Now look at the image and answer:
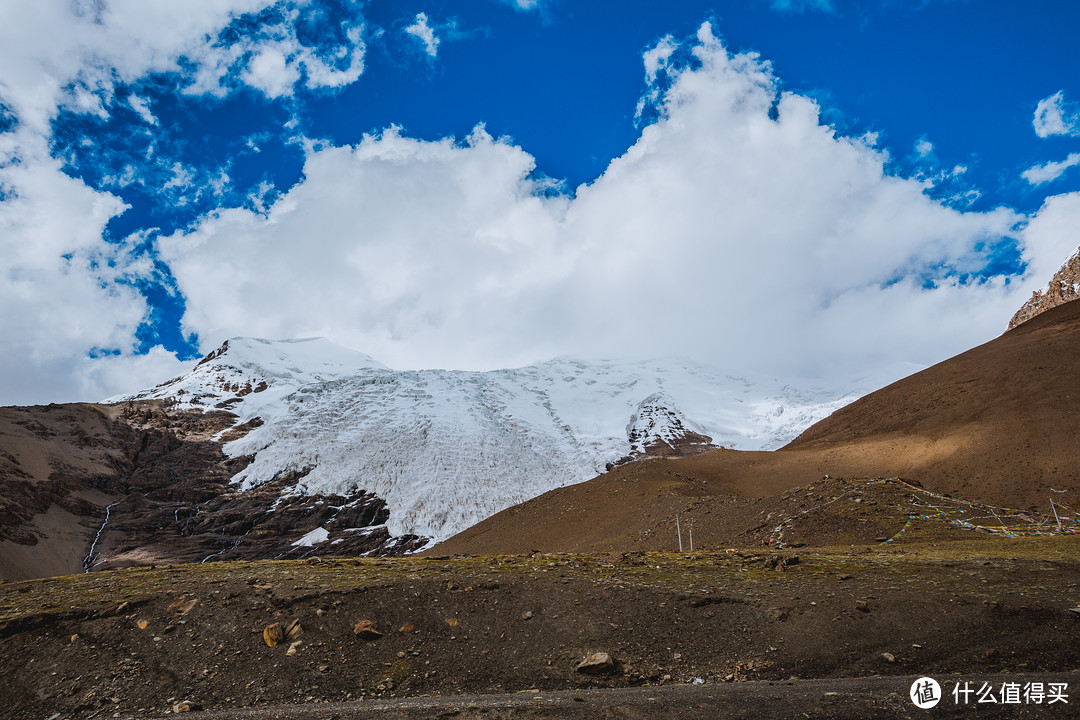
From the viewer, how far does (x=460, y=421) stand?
128m

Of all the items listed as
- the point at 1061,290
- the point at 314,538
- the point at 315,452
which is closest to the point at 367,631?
the point at 314,538

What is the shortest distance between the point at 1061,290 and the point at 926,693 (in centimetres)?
14249

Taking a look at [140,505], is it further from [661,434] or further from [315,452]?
[661,434]

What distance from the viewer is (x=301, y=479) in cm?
11200

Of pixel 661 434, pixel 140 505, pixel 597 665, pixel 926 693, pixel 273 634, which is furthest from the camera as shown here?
pixel 661 434

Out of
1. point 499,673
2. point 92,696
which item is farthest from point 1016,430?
point 92,696

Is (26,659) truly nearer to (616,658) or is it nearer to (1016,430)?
(616,658)

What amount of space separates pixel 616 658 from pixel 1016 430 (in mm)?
47779

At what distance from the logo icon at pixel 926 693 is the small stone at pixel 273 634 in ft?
34.7

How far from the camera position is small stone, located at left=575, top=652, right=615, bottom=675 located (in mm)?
9930

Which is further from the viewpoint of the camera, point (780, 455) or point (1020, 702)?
point (780, 455)

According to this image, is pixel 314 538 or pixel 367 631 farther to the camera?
pixel 314 538

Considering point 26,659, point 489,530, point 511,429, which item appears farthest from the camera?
point 511,429

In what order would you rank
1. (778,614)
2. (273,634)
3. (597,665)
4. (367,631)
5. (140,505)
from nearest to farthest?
(597,665) → (273,634) → (367,631) → (778,614) → (140,505)
